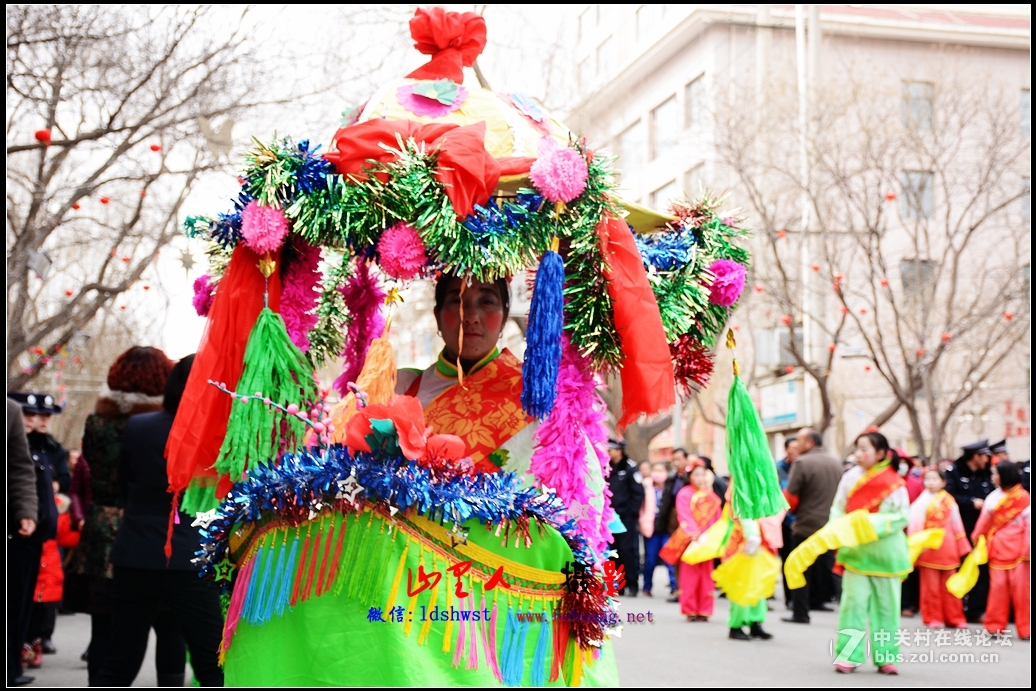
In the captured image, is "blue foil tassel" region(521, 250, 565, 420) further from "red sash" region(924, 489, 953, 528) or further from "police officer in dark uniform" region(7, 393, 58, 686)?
"red sash" region(924, 489, 953, 528)

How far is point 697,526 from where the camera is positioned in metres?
13.7

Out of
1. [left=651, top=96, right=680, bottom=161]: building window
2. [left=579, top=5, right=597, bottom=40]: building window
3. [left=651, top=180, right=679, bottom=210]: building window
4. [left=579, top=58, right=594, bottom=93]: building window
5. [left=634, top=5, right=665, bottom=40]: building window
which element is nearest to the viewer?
[left=579, top=58, right=594, bottom=93]: building window

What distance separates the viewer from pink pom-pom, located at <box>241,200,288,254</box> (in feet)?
11.9

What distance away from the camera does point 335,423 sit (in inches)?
150

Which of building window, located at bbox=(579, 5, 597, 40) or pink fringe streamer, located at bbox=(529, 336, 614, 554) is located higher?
building window, located at bbox=(579, 5, 597, 40)

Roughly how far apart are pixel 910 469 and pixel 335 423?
1218cm

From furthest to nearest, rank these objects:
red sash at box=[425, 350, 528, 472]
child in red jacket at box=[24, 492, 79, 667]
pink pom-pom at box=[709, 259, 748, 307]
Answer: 1. child in red jacket at box=[24, 492, 79, 667]
2. pink pom-pom at box=[709, 259, 748, 307]
3. red sash at box=[425, 350, 528, 472]

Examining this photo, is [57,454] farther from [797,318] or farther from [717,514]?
[797,318]

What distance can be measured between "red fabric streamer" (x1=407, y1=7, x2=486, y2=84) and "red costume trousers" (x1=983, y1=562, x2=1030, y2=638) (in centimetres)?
915

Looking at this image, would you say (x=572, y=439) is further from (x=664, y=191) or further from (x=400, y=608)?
(x=664, y=191)

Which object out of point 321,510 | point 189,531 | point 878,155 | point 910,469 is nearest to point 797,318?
point 878,155

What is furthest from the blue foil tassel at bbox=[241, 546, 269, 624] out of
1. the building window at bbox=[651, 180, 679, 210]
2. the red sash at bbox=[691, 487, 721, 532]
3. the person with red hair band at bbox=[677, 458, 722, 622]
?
the building window at bbox=[651, 180, 679, 210]

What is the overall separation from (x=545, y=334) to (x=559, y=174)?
1.65ft

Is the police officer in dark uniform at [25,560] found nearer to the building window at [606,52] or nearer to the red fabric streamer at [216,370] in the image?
the red fabric streamer at [216,370]
